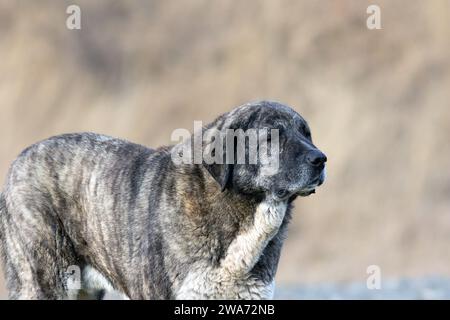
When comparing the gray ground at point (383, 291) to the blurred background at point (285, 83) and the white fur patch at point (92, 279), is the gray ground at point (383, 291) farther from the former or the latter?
the white fur patch at point (92, 279)

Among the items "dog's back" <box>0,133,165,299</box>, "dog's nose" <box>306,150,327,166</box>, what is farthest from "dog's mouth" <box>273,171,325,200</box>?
"dog's back" <box>0,133,165,299</box>

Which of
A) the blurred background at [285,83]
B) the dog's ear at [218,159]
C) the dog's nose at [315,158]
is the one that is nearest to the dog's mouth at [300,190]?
the dog's nose at [315,158]

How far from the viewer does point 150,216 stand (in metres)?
7.99

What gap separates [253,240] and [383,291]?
9.48m

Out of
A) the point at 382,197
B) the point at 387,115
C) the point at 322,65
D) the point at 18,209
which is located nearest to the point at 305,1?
the point at 322,65

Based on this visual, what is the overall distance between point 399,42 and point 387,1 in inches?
37.2

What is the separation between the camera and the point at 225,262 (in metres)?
7.73

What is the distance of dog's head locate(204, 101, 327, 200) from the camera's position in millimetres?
7664

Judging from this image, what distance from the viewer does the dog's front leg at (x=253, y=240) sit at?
773cm

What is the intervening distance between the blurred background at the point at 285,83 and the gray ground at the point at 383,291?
3.07 metres

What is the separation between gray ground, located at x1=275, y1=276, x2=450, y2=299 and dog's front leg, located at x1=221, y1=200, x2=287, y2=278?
316 inches

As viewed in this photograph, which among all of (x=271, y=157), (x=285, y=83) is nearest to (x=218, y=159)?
(x=271, y=157)

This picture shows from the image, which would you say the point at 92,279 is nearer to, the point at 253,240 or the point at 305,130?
the point at 253,240
